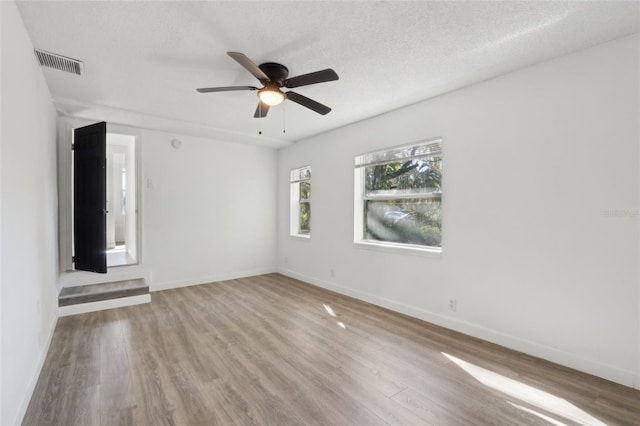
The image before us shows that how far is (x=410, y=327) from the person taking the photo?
321 centimetres

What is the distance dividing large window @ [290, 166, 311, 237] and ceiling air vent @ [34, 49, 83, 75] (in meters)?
3.37

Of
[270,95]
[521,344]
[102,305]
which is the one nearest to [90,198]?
[102,305]

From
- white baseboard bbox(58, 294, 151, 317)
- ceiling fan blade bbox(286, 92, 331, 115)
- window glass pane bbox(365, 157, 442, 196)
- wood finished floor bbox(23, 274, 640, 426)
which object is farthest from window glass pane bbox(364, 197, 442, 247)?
white baseboard bbox(58, 294, 151, 317)

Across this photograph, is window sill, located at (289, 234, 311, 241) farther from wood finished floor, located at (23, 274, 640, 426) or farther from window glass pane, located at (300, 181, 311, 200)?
wood finished floor, located at (23, 274, 640, 426)

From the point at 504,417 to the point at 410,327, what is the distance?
1.41 metres

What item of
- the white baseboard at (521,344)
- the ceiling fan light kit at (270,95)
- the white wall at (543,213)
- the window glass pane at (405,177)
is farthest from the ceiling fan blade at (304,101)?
the white baseboard at (521,344)

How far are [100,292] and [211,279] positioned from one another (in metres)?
1.61

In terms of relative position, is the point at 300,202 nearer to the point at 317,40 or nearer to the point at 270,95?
the point at 270,95

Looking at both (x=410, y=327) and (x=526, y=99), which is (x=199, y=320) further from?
(x=526, y=99)

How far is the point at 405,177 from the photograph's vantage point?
3.79 m

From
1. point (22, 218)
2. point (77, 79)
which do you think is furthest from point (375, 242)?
point (77, 79)

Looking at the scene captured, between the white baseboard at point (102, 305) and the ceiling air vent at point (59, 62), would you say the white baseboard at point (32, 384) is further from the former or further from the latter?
the ceiling air vent at point (59, 62)

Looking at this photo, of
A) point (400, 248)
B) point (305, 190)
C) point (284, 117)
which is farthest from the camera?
point (305, 190)

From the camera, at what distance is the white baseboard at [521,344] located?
218 cm
